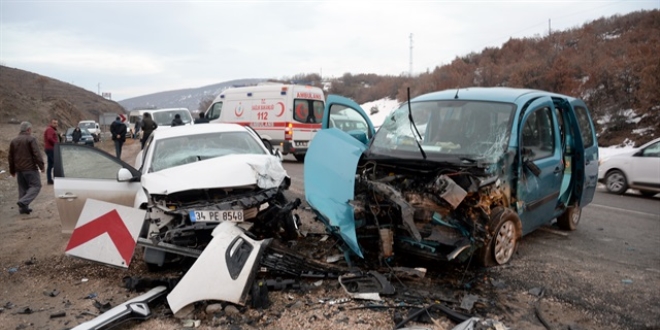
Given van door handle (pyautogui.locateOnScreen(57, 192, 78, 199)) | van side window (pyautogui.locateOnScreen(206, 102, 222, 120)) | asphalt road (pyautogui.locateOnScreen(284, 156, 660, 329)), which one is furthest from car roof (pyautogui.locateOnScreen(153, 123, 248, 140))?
van side window (pyautogui.locateOnScreen(206, 102, 222, 120))

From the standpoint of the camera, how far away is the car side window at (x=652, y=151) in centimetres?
1014

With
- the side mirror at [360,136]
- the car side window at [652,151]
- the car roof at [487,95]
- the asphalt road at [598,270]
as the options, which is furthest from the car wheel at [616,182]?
the side mirror at [360,136]

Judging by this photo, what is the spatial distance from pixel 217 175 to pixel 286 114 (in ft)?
34.2

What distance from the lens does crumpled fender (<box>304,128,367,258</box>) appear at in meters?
4.48

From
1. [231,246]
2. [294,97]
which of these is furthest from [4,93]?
[231,246]

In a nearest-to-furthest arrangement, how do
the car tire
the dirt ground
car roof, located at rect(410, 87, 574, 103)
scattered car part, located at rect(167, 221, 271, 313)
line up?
the dirt ground
scattered car part, located at rect(167, 221, 271, 313)
the car tire
car roof, located at rect(410, 87, 574, 103)

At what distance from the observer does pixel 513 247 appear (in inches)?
193

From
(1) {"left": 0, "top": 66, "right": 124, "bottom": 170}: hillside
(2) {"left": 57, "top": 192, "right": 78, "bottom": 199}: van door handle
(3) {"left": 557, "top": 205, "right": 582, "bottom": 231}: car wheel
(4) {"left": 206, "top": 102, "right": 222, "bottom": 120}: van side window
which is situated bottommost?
(3) {"left": 557, "top": 205, "right": 582, "bottom": 231}: car wheel

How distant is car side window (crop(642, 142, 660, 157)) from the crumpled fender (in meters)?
8.07

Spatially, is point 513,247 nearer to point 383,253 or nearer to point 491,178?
point 491,178

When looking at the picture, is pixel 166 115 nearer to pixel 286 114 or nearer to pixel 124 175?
pixel 286 114

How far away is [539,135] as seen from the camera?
5586 mm

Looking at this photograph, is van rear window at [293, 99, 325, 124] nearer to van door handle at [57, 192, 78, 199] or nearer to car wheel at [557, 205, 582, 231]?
car wheel at [557, 205, 582, 231]

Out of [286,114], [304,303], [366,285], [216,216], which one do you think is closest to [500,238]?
[366,285]
